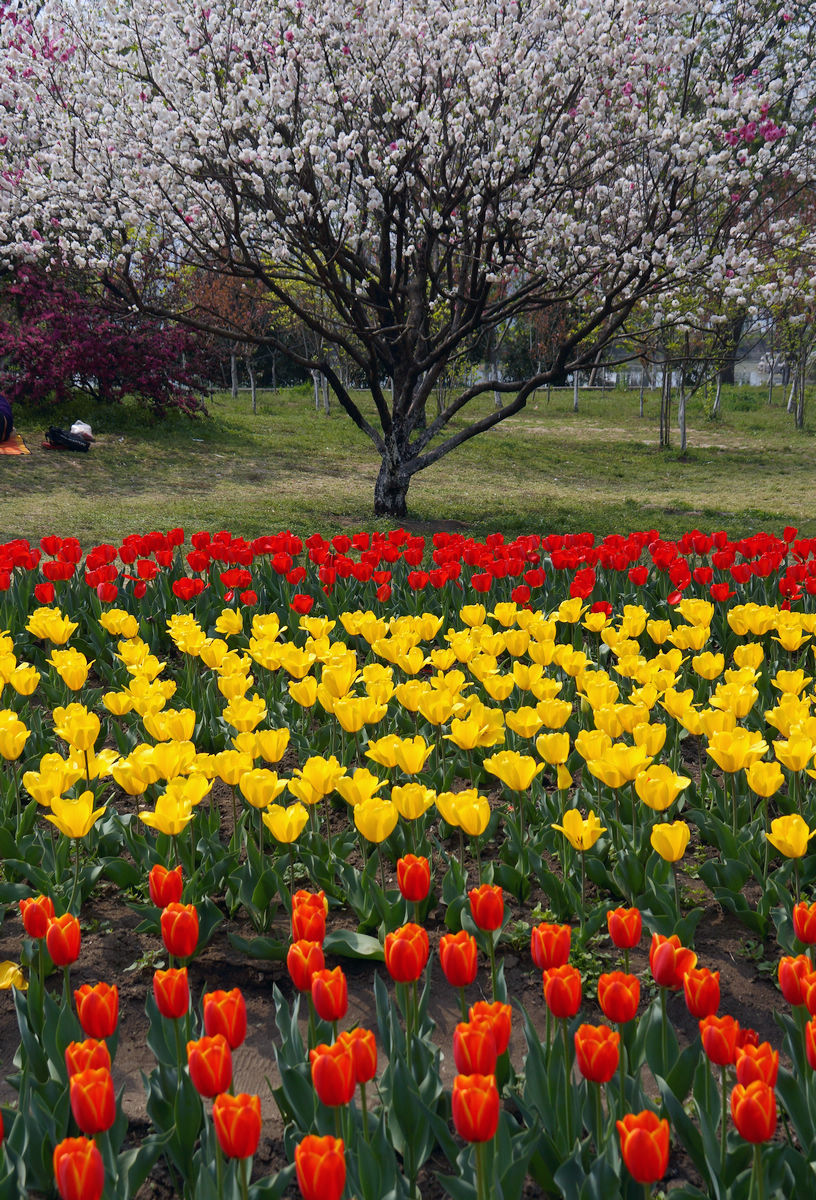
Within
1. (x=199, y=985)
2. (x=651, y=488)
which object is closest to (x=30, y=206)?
(x=651, y=488)

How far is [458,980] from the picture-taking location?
67.1 inches

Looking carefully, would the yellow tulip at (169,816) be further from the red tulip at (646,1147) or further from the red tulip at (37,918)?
the red tulip at (646,1147)

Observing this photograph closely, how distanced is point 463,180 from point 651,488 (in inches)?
306

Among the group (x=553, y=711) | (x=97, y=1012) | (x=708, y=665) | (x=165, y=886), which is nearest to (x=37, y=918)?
(x=165, y=886)

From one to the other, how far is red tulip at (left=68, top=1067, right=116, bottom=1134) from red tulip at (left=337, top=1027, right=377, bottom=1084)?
0.34 meters

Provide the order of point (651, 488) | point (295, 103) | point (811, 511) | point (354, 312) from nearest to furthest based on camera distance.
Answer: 1. point (295, 103)
2. point (354, 312)
3. point (811, 511)
4. point (651, 488)

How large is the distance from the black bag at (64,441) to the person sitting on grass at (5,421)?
2.09 feet

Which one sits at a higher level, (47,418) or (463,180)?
(463,180)

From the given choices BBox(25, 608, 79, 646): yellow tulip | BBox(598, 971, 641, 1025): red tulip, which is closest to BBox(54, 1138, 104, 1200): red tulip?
Answer: BBox(598, 971, 641, 1025): red tulip

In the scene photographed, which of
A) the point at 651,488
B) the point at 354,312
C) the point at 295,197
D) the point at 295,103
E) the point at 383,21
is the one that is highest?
the point at 383,21

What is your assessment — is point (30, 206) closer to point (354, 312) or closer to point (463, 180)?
point (354, 312)

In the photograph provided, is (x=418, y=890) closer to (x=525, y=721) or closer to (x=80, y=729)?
(x=525, y=721)

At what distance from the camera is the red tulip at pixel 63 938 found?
6.05 ft

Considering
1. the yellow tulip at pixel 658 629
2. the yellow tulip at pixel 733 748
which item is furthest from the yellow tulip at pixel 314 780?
the yellow tulip at pixel 658 629
